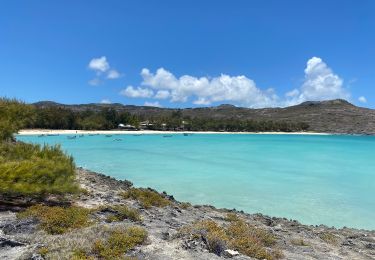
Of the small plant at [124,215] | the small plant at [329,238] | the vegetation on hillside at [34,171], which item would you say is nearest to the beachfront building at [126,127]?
the vegetation on hillside at [34,171]

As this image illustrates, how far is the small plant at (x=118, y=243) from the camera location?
263 inches

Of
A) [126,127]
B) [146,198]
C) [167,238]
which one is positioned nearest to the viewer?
[167,238]

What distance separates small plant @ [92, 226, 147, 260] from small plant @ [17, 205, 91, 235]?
4.14 ft

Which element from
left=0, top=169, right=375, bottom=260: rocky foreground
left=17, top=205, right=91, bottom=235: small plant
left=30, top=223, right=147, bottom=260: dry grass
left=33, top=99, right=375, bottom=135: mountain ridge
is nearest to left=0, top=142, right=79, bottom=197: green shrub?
left=0, top=169, right=375, bottom=260: rocky foreground

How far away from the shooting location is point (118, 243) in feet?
23.2

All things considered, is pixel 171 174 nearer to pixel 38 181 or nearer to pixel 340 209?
pixel 340 209

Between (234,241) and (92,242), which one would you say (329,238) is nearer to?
(234,241)

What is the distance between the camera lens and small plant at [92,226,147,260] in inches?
263

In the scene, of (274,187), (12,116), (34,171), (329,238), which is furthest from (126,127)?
Answer: (329,238)

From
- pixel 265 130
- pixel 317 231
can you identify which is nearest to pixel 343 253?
pixel 317 231

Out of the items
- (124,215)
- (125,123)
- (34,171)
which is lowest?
(124,215)

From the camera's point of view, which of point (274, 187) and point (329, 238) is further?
point (274, 187)

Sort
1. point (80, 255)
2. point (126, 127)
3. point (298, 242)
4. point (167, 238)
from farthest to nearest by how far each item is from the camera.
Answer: point (126, 127), point (298, 242), point (167, 238), point (80, 255)

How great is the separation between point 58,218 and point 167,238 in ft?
8.24
